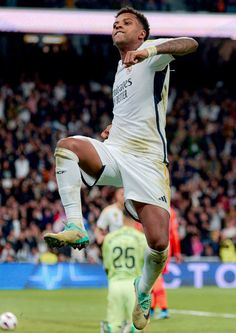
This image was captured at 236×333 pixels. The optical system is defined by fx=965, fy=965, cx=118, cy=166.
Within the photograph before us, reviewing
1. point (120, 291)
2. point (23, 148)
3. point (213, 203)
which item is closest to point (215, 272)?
point (213, 203)

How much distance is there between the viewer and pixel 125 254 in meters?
11.7

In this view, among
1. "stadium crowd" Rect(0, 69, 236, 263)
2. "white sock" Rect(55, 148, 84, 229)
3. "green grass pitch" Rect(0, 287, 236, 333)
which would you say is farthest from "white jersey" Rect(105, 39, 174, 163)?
"stadium crowd" Rect(0, 69, 236, 263)

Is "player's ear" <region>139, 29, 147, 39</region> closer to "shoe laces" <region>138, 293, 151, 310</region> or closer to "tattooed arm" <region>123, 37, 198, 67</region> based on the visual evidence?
"tattooed arm" <region>123, 37, 198, 67</region>

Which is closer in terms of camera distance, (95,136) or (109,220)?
(109,220)

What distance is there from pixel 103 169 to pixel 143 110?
0.66 metres

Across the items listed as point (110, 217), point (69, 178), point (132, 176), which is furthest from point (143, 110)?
Result: point (110, 217)

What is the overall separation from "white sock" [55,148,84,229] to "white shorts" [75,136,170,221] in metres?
0.18

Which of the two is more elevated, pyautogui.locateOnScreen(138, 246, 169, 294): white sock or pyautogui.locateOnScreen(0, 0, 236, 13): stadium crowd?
pyautogui.locateOnScreen(0, 0, 236, 13): stadium crowd

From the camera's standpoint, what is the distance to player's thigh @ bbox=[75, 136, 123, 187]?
26.0 ft

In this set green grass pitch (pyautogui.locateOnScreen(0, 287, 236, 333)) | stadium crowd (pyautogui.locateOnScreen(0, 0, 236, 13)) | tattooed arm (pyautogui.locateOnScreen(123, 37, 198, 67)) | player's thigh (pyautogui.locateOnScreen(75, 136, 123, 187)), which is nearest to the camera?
tattooed arm (pyautogui.locateOnScreen(123, 37, 198, 67))

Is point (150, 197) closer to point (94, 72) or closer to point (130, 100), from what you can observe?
point (130, 100)

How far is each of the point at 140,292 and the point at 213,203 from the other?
17052 millimetres

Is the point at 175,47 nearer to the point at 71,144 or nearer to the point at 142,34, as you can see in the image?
the point at 142,34

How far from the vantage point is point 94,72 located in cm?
3025
